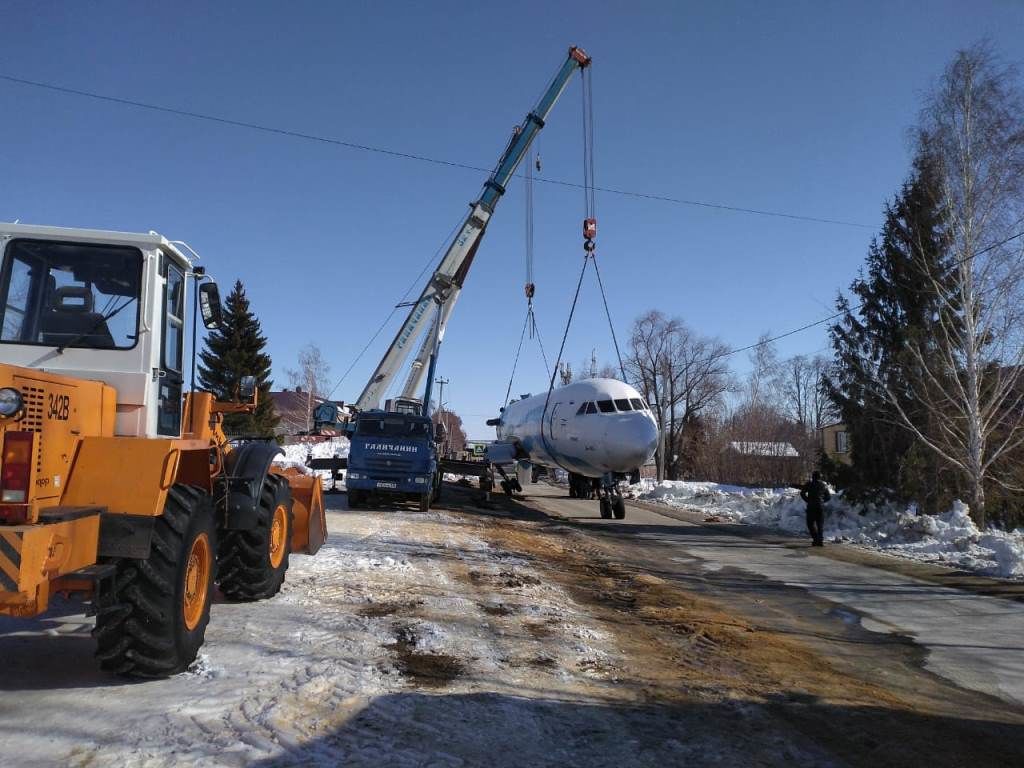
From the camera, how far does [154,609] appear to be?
4.63 metres

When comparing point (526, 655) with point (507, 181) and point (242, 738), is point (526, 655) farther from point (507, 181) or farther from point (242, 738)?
point (507, 181)

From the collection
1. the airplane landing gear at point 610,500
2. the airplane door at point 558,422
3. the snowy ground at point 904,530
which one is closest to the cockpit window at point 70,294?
the snowy ground at point 904,530

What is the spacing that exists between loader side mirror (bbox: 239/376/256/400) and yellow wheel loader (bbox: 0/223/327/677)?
22 millimetres

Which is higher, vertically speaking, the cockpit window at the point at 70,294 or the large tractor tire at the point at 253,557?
the cockpit window at the point at 70,294

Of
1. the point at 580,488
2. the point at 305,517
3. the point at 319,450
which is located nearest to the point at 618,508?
the point at 580,488

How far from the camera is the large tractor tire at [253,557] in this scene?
7020mm

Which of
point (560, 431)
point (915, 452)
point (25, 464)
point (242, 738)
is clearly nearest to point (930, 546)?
point (915, 452)

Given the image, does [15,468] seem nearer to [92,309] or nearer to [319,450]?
[92,309]

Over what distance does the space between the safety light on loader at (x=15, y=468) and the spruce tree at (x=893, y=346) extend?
17570 mm

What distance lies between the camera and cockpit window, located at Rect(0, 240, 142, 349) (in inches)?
211

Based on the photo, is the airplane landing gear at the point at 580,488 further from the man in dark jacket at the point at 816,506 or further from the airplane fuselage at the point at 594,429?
the man in dark jacket at the point at 816,506

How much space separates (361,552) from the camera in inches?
425

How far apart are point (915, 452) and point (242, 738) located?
55.5 feet

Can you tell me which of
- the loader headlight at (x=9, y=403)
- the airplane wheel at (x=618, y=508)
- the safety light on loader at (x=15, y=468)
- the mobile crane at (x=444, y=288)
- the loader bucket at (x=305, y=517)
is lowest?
the airplane wheel at (x=618, y=508)
